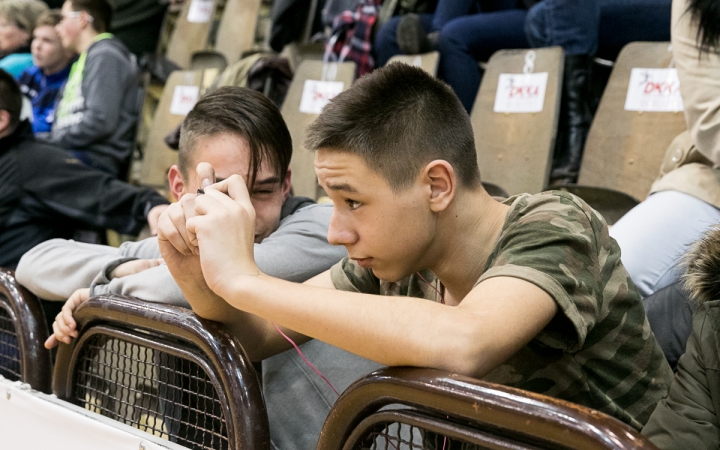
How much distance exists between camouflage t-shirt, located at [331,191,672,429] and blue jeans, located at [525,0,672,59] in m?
1.63

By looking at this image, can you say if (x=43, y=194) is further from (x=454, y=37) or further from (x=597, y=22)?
(x=597, y=22)

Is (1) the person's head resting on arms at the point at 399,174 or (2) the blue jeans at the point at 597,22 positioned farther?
(2) the blue jeans at the point at 597,22

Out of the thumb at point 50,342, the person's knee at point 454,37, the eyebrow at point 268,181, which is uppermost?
the person's knee at point 454,37

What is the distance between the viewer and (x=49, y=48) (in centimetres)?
402

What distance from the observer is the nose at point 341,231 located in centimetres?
102

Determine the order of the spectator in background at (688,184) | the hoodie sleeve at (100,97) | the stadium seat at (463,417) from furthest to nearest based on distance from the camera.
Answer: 1. the hoodie sleeve at (100,97)
2. the spectator in background at (688,184)
3. the stadium seat at (463,417)

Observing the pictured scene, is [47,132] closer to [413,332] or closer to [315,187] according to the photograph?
[315,187]

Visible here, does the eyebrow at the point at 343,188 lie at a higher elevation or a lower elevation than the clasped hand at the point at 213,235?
higher

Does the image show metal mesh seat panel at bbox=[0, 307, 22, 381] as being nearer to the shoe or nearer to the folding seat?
the folding seat

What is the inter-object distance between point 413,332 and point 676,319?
78cm

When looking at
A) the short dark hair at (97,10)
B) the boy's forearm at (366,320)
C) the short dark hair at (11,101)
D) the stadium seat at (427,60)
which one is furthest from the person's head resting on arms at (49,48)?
the boy's forearm at (366,320)

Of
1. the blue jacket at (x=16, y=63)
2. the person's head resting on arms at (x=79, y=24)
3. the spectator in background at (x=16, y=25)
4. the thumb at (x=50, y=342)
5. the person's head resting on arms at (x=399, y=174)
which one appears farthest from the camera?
the spectator in background at (x=16, y=25)

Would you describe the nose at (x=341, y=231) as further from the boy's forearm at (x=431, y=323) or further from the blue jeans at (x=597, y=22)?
the blue jeans at (x=597, y=22)

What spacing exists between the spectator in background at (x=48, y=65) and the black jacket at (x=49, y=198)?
1.43 meters
